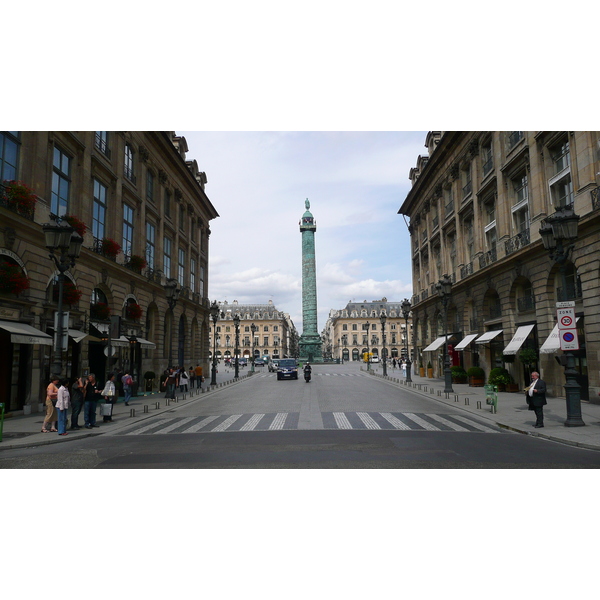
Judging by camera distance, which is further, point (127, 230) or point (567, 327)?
point (127, 230)

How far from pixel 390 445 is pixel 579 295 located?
48.4 ft

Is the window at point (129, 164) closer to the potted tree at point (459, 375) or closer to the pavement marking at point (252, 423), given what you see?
the pavement marking at point (252, 423)

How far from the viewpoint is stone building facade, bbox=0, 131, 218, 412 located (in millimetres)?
19000

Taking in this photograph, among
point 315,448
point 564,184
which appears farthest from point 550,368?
point 315,448

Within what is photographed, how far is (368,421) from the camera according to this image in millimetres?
15961

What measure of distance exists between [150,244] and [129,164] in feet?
20.4

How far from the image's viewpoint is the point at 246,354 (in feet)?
473

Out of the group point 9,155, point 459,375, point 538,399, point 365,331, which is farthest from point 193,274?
point 365,331

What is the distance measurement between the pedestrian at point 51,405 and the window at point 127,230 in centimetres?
1729

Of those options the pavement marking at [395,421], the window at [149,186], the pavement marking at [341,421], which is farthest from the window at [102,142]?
the pavement marking at [395,421]

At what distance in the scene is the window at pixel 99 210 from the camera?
26.7 m

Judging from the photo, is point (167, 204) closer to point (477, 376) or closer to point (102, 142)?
point (102, 142)

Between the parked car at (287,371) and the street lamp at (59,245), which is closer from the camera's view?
the street lamp at (59,245)

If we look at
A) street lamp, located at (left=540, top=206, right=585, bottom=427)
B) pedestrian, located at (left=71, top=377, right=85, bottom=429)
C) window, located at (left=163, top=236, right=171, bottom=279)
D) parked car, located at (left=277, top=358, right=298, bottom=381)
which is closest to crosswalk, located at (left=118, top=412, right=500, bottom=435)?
pedestrian, located at (left=71, top=377, right=85, bottom=429)
